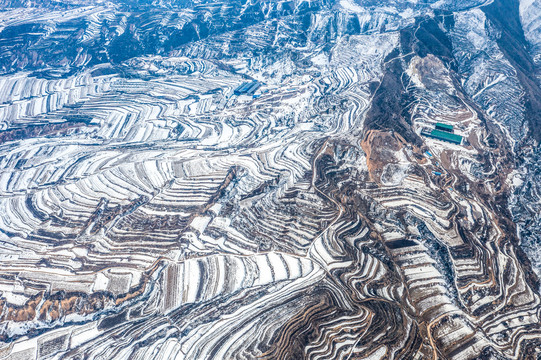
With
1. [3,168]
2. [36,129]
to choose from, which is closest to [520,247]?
[3,168]

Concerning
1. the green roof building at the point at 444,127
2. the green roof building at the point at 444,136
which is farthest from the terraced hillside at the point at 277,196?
the green roof building at the point at 444,136

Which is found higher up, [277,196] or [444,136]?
[444,136]

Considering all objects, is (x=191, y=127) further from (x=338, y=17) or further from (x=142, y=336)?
(x=338, y=17)

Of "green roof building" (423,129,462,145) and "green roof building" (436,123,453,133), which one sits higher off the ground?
"green roof building" (436,123,453,133)

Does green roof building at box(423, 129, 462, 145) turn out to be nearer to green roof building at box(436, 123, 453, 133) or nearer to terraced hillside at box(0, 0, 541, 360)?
terraced hillside at box(0, 0, 541, 360)

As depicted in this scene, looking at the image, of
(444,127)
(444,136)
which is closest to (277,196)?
(444,136)

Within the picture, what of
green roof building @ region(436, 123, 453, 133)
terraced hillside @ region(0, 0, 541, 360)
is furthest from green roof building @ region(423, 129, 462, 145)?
green roof building @ region(436, 123, 453, 133)

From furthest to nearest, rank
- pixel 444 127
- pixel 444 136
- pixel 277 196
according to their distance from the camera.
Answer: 1. pixel 444 127
2. pixel 444 136
3. pixel 277 196

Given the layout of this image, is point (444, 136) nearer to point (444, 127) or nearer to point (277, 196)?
point (444, 127)
